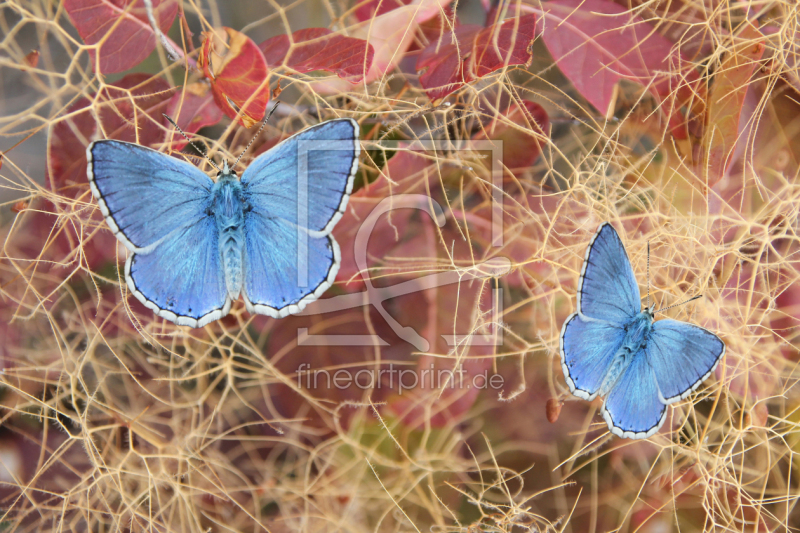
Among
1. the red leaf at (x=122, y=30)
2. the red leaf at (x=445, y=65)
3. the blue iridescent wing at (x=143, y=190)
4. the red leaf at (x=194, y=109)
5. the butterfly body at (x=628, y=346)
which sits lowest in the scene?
the butterfly body at (x=628, y=346)

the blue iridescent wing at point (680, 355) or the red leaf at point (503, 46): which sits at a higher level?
the red leaf at point (503, 46)

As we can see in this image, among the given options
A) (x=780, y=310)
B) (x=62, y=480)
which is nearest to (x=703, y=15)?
(x=780, y=310)

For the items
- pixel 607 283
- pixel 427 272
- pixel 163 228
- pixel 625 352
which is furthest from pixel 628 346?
pixel 163 228

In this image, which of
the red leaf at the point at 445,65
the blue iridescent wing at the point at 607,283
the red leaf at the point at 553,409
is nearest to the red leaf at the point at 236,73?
the red leaf at the point at 445,65

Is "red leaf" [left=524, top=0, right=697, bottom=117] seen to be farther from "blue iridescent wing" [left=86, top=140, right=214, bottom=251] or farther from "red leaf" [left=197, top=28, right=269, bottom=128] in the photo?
"blue iridescent wing" [left=86, top=140, right=214, bottom=251]

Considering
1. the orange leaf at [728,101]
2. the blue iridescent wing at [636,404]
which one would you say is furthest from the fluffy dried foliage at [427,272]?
the blue iridescent wing at [636,404]

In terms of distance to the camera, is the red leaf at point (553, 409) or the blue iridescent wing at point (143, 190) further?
the red leaf at point (553, 409)

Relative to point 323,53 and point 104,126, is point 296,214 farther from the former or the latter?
point 104,126

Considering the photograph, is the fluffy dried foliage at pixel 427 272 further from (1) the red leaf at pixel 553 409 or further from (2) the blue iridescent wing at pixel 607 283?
(2) the blue iridescent wing at pixel 607 283

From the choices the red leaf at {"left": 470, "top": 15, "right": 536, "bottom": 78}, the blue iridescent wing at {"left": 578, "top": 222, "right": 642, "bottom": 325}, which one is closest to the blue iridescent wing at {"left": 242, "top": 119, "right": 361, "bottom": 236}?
the red leaf at {"left": 470, "top": 15, "right": 536, "bottom": 78}
